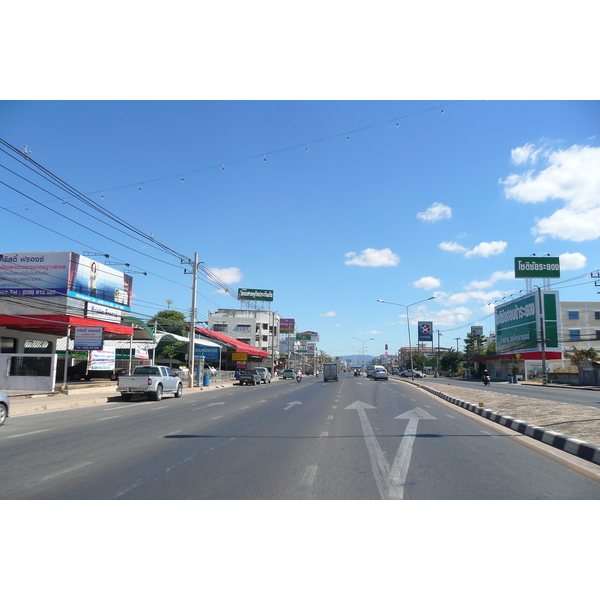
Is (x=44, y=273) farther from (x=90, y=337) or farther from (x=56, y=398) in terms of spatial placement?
(x=56, y=398)

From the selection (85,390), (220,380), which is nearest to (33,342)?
(85,390)

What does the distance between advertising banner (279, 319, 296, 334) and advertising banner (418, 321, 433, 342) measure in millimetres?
64703

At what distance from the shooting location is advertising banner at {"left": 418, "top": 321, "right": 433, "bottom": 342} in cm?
5662

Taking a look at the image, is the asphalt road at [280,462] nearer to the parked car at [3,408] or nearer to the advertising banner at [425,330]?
the parked car at [3,408]

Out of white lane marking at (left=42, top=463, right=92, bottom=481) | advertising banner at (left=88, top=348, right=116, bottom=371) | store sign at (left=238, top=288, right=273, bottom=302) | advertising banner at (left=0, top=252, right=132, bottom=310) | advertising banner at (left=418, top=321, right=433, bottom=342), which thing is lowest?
white lane marking at (left=42, top=463, right=92, bottom=481)

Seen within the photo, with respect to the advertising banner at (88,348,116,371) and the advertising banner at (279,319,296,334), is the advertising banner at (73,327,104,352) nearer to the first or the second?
the advertising banner at (88,348,116,371)

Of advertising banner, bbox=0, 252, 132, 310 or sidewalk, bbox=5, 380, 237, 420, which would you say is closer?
sidewalk, bbox=5, 380, 237, 420

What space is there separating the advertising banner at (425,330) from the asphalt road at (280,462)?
43.7 metres

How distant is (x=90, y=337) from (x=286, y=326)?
95436 millimetres

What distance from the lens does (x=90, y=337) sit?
25312 mm

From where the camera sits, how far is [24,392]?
2317 cm

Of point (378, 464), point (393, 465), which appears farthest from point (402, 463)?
point (378, 464)

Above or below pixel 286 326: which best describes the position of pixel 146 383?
below

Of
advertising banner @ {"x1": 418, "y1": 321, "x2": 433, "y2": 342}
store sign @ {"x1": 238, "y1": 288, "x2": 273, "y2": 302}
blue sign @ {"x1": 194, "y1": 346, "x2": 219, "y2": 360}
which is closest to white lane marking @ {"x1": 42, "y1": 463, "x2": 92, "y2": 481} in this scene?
blue sign @ {"x1": 194, "y1": 346, "x2": 219, "y2": 360}
